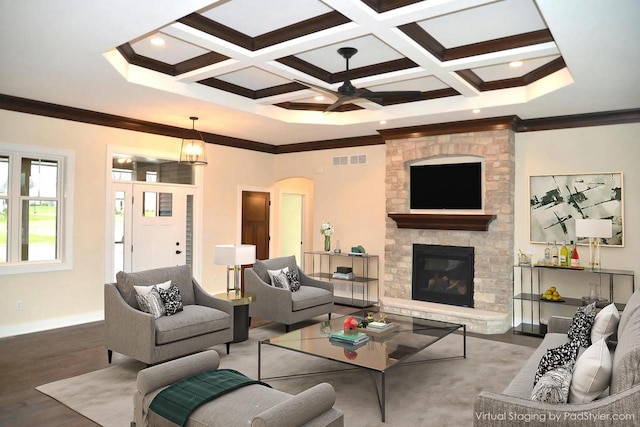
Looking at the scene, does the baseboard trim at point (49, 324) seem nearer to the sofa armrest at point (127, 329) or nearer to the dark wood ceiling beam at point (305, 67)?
the sofa armrest at point (127, 329)

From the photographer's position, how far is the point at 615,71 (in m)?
4.10

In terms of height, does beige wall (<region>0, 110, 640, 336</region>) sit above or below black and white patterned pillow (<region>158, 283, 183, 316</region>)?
above

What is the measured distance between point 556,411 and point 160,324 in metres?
3.29

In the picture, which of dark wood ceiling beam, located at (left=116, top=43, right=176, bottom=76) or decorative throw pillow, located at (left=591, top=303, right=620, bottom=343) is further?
dark wood ceiling beam, located at (left=116, top=43, right=176, bottom=76)

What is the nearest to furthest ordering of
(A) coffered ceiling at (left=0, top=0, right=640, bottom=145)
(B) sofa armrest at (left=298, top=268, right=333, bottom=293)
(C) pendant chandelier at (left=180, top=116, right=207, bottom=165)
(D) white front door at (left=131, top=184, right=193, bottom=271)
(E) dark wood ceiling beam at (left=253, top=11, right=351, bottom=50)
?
(A) coffered ceiling at (left=0, top=0, right=640, bottom=145)
(E) dark wood ceiling beam at (left=253, top=11, right=351, bottom=50)
(B) sofa armrest at (left=298, top=268, right=333, bottom=293)
(C) pendant chandelier at (left=180, top=116, right=207, bottom=165)
(D) white front door at (left=131, top=184, right=193, bottom=271)

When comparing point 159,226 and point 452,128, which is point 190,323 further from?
point 452,128

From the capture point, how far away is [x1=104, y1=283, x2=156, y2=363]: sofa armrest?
3977mm

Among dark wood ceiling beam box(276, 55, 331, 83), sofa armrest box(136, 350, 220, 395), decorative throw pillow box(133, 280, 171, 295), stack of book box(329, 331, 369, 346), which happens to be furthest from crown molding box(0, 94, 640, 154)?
sofa armrest box(136, 350, 220, 395)

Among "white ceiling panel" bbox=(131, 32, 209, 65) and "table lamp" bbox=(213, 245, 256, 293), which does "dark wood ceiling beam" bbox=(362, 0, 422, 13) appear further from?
"table lamp" bbox=(213, 245, 256, 293)

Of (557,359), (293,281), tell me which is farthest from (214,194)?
(557,359)

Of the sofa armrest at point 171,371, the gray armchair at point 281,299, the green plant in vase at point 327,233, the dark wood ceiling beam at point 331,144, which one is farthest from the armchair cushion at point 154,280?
the dark wood ceiling beam at point 331,144

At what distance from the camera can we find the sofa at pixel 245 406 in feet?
7.45

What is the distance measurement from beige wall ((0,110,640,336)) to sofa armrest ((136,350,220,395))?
362 cm

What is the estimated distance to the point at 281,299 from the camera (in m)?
5.45
